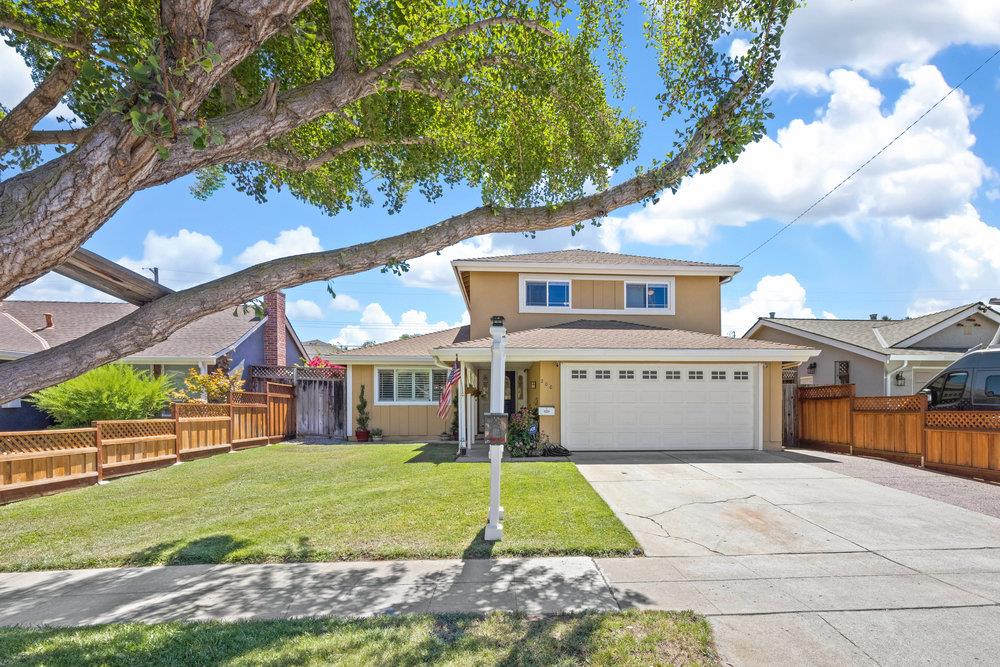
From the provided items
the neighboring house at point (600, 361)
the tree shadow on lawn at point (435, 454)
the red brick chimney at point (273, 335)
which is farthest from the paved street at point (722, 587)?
the red brick chimney at point (273, 335)

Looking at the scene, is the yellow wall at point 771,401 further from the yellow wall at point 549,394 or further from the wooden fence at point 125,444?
the wooden fence at point 125,444

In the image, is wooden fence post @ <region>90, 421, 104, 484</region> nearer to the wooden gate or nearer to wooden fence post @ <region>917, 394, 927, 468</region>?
the wooden gate

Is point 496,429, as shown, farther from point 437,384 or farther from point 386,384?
point 386,384

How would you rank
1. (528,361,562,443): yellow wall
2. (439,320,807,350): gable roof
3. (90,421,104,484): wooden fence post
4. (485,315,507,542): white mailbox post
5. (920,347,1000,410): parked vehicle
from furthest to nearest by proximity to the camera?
(528,361,562,443): yellow wall
(439,320,807,350): gable roof
(920,347,1000,410): parked vehicle
(90,421,104,484): wooden fence post
(485,315,507,542): white mailbox post

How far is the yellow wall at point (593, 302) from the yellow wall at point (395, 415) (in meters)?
3.24

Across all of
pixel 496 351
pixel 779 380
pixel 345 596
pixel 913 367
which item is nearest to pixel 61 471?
pixel 345 596

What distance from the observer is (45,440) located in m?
8.80

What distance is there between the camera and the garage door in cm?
1282

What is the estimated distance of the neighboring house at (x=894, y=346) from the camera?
52.2ft

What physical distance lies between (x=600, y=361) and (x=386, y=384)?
7265 millimetres

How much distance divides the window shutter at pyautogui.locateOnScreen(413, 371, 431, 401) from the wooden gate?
102 inches

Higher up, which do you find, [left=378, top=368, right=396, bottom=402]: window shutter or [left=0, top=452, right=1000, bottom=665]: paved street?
[left=378, top=368, right=396, bottom=402]: window shutter

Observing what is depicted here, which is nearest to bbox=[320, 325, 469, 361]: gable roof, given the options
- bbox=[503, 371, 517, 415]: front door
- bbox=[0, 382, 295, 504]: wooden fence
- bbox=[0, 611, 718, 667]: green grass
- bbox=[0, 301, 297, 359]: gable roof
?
bbox=[503, 371, 517, 415]: front door

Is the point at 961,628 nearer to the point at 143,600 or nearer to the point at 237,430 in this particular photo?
the point at 143,600
